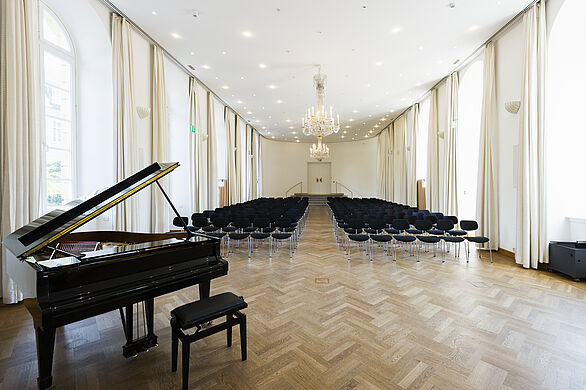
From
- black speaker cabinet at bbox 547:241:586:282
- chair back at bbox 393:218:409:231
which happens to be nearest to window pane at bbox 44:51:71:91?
chair back at bbox 393:218:409:231

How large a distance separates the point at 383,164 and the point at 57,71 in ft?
53.0

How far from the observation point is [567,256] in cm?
448

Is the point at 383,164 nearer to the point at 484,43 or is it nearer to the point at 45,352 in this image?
the point at 484,43

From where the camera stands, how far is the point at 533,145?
512 centimetres

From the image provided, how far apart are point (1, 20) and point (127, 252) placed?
403cm

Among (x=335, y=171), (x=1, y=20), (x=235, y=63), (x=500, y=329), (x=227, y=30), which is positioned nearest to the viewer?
(x=500, y=329)

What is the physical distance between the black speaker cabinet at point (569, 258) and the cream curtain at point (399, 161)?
28.2ft

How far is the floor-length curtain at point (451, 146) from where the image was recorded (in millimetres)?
8273

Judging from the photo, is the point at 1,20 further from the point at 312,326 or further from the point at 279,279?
the point at 312,326

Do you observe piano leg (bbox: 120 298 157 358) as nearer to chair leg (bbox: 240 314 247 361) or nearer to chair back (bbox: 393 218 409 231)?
chair leg (bbox: 240 314 247 361)

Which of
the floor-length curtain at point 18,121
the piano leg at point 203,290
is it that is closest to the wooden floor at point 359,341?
the piano leg at point 203,290

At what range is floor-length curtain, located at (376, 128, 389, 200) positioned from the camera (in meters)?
16.8

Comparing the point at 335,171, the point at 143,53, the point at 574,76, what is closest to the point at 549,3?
the point at 574,76

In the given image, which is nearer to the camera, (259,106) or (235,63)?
(235,63)
